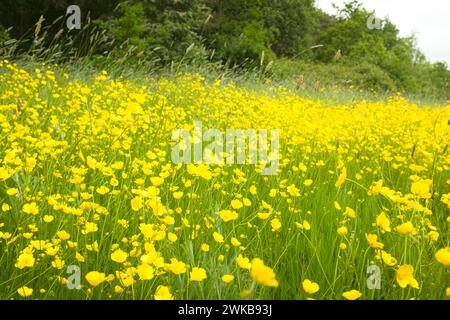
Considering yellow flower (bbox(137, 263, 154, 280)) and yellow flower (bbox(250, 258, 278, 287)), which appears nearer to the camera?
yellow flower (bbox(250, 258, 278, 287))

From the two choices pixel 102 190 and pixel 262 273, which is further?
pixel 102 190

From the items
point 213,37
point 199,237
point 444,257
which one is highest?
point 213,37

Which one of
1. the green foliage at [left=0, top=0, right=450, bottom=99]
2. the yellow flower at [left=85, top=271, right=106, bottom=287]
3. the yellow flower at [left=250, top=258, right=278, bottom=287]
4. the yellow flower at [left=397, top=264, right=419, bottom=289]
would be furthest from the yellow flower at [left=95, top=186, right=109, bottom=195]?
the green foliage at [left=0, top=0, right=450, bottom=99]

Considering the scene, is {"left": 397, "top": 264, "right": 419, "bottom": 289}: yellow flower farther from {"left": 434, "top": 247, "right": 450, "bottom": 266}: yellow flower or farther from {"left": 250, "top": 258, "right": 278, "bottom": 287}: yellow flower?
{"left": 250, "top": 258, "right": 278, "bottom": 287}: yellow flower

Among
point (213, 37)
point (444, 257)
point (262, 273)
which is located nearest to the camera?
point (262, 273)

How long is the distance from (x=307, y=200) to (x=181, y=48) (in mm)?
9505

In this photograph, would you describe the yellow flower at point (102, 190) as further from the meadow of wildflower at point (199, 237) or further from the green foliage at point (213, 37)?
the green foliage at point (213, 37)

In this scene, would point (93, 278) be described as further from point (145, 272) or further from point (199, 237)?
point (199, 237)

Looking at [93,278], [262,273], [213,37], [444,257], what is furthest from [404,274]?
[213,37]

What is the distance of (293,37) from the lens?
2097 cm

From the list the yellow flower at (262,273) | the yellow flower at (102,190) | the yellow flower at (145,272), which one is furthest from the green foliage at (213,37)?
the yellow flower at (262,273)

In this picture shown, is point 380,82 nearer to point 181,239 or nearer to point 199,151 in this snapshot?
point 199,151

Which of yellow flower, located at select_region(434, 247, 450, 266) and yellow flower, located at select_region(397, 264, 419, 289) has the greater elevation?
yellow flower, located at select_region(434, 247, 450, 266)
